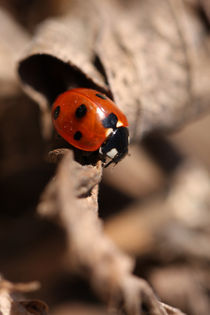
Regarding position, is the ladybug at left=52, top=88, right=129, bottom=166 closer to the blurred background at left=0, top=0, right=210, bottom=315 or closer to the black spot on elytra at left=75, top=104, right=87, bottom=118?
the black spot on elytra at left=75, top=104, right=87, bottom=118

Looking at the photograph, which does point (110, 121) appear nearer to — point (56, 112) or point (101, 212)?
point (56, 112)

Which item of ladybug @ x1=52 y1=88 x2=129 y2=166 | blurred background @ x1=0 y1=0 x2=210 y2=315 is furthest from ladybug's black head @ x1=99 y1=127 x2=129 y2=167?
blurred background @ x1=0 y1=0 x2=210 y2=315

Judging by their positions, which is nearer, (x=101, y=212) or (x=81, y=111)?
(x=81, y=111)

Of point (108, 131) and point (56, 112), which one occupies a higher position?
point (56, 112)

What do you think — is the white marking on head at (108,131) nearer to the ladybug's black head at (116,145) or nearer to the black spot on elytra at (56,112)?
the ladybug's black head at (116,145)

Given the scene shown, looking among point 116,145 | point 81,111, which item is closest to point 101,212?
point 116,145

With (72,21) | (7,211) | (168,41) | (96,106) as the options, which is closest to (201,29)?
(168,41)
